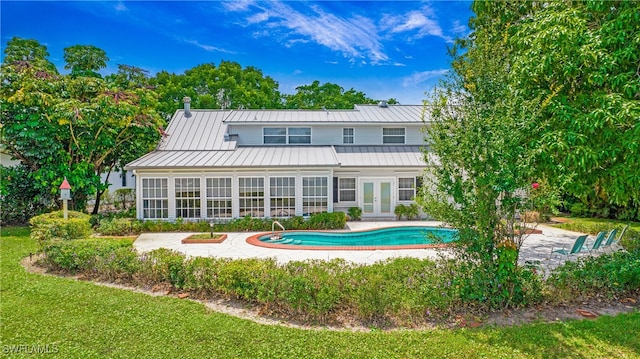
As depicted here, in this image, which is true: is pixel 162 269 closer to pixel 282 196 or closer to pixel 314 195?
pixel 282 196

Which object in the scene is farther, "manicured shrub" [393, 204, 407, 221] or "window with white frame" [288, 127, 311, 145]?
"window with white frame" [288, 127, 311, 145]

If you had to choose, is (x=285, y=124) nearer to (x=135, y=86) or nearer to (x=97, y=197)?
(x=135, y=86)

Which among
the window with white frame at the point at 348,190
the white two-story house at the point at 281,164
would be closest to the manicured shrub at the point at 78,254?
the white two-story house at the point at 281,164

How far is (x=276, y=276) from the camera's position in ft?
21.3

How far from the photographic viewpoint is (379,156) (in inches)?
789

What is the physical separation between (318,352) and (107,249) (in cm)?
659

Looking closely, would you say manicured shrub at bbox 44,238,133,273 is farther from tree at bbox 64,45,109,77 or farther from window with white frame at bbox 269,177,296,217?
tree at bbox 64,45,109,77

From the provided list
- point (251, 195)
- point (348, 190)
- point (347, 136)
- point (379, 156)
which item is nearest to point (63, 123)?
point (251, 195)

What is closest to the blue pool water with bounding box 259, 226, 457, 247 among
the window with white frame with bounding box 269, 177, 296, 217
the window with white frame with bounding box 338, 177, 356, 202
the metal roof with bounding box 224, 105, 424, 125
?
the window with white frame with bounding box 269, 177, 296, 217

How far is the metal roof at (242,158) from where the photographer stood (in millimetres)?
16281

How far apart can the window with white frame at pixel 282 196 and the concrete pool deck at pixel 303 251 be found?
211cm

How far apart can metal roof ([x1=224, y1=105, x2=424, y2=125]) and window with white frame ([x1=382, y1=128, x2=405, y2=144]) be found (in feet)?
1.93

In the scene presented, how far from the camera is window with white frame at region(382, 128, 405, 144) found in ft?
72.2

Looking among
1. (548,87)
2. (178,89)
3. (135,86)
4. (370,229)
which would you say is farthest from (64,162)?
(178,89)
